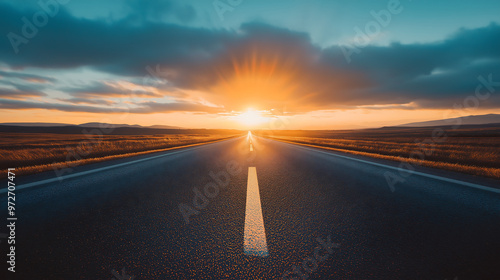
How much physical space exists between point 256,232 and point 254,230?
2.1 inches

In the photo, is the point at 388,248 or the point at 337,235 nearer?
the point at 388,248

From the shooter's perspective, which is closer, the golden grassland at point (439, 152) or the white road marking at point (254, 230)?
the white road marking at point (254, 230)

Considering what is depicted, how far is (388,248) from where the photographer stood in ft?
7.30

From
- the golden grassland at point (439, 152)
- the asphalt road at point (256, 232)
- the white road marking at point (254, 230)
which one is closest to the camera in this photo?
the asphalt road at point (256, 232)

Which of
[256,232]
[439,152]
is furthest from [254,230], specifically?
[439,152]

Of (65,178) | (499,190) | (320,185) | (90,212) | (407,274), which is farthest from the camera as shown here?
(65,178)

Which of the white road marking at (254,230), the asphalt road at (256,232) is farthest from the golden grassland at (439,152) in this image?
the white road marking at (254,230)

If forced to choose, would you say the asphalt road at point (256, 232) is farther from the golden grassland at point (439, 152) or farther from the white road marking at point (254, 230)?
the golden grassland at point (439, 152)

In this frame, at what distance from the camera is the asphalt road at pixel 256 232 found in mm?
1894

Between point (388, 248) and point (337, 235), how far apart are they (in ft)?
1.66

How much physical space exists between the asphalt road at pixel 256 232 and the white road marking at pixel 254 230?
0.01 metres

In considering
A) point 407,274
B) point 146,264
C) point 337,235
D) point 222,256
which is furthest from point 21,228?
point 407,274

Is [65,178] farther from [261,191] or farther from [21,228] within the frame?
[261,191]

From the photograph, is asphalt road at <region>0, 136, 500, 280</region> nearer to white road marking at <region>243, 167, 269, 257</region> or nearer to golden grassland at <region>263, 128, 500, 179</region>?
white road marking at <region>243, 167, 269, 257</region>
